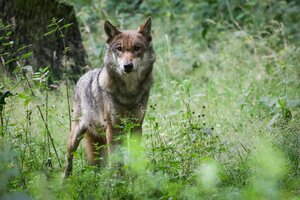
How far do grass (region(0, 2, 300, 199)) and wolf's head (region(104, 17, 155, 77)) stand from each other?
0.61m

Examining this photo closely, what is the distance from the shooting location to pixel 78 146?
21.1 ft

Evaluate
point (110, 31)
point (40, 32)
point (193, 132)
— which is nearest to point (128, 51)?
point (110, 31)

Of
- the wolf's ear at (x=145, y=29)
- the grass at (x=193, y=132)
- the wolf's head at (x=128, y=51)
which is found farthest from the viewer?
the wolf's ear at (x=145, y=29)

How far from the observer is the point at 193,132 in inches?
216

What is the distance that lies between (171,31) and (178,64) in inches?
82.7

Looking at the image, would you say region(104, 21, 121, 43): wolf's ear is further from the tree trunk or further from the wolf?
the tree trunk

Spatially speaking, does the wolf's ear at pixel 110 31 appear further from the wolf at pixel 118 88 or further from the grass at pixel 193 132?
the grass at pixel 193 132

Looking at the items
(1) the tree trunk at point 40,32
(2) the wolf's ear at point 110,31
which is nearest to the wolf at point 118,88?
(2) the wolf's ear at point 110,31

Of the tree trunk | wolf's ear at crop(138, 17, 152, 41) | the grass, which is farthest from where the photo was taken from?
the tree trunk

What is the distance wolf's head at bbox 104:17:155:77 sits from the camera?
5.79 m

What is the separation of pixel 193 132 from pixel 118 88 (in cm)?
101

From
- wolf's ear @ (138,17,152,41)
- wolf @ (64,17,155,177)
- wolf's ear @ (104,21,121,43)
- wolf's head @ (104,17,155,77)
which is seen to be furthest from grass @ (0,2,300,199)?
wolf's ear @ (104,21,121,43)

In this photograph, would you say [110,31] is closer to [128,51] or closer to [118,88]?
[128,51]

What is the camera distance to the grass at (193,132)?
397cm
